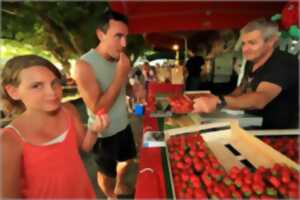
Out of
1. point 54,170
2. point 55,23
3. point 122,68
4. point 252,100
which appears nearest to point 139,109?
point 122,68

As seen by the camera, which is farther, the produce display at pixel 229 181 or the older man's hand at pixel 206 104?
the older man's hand at pixel 206 104

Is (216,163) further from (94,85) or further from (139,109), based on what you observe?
(139,109)

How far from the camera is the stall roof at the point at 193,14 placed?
3.47 meters

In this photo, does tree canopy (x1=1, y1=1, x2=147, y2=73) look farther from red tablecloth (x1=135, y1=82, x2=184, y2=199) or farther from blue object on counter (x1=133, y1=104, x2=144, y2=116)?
red tablecloth (x1=135, y1=82, x2=184, y2=199)

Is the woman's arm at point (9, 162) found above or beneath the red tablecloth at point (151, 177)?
above

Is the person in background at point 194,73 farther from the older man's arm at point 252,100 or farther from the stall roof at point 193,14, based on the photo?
the older man's arm at point 252,100

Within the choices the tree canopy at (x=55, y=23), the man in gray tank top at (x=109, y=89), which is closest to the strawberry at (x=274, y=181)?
the man in gray tank top at (x=109, y=89)

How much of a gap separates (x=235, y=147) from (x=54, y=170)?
0.89 metres

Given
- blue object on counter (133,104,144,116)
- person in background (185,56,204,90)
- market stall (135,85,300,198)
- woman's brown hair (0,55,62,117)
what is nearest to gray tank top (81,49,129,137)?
market stall (135,85,300,198)

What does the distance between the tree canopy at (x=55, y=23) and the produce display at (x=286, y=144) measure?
407 centimetres

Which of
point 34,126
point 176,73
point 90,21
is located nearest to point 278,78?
point 34,126

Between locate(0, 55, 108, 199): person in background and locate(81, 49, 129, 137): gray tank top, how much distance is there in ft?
2.23

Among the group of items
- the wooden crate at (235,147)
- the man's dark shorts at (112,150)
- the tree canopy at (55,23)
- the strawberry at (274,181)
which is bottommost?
the man's dark shorts at (112,150)

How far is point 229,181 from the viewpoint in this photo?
1150 millimetres
